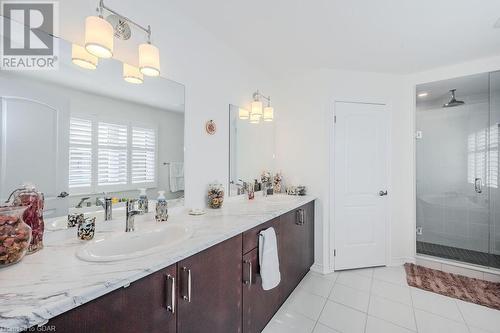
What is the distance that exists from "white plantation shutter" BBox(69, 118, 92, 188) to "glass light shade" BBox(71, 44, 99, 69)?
0.30m

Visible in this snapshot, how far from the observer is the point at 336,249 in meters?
2.73

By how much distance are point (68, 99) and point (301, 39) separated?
1.95m

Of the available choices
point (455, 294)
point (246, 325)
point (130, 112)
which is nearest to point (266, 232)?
point (246, 325)

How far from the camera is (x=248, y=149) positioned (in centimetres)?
262

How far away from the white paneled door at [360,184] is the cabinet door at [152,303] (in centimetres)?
223

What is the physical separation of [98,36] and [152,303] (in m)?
1.28

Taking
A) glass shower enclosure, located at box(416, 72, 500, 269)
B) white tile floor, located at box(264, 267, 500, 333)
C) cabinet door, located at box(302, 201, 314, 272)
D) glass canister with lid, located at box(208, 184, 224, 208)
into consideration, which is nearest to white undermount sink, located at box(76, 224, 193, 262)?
glass canister with lid, located at box(208, 184, 224, 208)

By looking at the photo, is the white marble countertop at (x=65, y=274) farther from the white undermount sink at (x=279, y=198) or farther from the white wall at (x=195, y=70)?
the white undermount sink at (x=279, y=198)

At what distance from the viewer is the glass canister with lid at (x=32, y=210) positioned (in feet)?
3.12

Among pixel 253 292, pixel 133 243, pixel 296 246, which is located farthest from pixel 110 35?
pixel 296 246

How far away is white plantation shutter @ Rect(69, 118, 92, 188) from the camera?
3.88ft

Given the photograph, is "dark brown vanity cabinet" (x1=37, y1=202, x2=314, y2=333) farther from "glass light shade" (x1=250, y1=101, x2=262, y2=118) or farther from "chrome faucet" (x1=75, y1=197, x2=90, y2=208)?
"glass light shade" (x1=250, y1=101, x2=262, y2=118)

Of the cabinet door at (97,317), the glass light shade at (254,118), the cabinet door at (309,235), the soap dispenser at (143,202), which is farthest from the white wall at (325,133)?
the cabinet door at (97,317)

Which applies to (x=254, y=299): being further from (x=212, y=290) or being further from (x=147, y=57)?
(x=147, y=57)
